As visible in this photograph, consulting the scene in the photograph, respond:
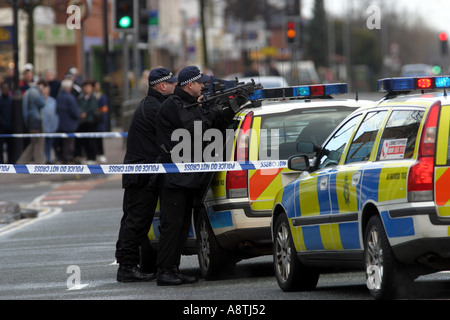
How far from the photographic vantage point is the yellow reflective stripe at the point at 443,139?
7.43 meters

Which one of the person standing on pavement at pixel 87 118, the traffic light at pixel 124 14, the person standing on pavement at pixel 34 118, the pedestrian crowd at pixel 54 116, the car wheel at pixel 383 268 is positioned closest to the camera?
the car wheel at pixel 383 268

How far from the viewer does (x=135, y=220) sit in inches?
426

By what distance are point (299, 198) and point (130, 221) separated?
2210 mm

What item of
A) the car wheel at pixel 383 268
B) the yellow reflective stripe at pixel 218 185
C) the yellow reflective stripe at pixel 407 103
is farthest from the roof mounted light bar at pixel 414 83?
the yellow reflective stripe at pixel 218 185

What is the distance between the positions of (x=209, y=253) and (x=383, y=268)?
2919 mm

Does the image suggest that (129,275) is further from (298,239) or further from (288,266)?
(298,239)

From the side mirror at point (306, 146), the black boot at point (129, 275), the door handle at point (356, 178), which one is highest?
the side mirror at point (306, 146)

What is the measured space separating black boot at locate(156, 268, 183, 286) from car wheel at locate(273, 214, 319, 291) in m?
1.05

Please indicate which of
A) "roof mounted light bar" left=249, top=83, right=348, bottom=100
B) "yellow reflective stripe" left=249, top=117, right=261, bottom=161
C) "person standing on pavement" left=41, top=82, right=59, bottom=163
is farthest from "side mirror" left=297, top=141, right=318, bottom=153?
"person standing on pavement" left=41, top=82, right=59, bottom=163

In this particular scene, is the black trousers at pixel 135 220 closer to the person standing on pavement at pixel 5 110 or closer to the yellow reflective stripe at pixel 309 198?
the yellow reflective stripe at pixel 309 198

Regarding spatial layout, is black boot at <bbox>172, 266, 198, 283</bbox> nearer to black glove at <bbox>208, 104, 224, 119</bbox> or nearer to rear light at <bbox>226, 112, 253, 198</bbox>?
rear light at <bbox>226, 112, 253, 198</bbox>
